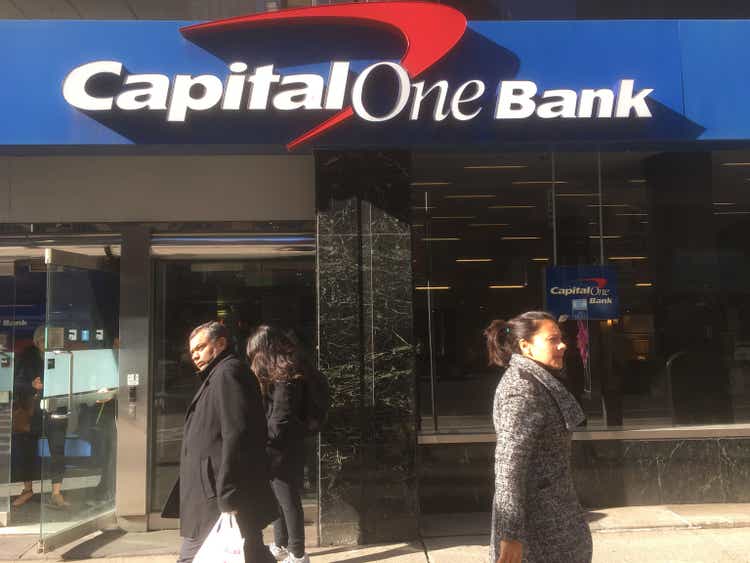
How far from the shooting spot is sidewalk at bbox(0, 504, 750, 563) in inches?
219

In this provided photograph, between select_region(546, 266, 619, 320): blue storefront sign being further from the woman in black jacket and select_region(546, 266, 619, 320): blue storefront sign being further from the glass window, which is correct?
the woman in black jacket

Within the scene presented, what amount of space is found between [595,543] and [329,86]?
4212 mm

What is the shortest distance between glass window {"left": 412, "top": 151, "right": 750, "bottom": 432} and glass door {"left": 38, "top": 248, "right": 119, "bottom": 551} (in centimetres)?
288

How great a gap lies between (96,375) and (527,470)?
499cm

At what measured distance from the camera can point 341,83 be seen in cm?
594

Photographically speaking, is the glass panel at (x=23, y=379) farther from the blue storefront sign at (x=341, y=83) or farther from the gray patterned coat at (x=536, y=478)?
the gray patterned coat at (x=536, y=478)

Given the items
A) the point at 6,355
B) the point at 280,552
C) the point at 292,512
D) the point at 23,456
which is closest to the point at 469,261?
the point at 292,512

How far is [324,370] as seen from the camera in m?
5.97

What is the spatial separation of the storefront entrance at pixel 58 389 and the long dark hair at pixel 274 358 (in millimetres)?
2118

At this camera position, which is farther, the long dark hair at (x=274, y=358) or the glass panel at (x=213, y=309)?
the glass panel at (x=213, y=309)

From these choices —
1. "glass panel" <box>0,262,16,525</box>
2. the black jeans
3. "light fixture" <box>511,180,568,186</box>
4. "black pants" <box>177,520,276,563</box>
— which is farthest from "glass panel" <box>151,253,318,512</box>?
"black pants" <box>177,520,276,563</box>

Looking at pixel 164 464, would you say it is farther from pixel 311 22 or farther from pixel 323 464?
pixel 311 22

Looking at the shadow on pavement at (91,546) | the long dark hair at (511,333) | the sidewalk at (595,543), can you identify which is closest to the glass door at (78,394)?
the shadow on pavement at (91,546)

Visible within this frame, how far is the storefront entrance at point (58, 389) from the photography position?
20.2 feet
